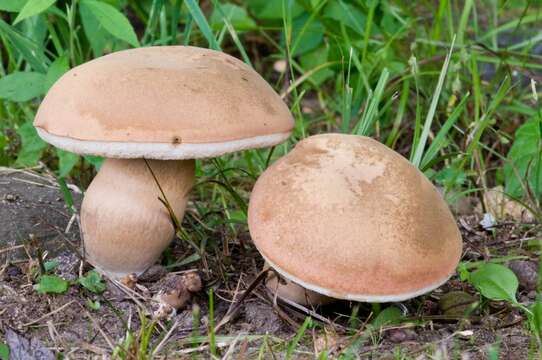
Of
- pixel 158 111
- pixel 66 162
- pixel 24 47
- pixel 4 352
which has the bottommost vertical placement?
pixel 4 352

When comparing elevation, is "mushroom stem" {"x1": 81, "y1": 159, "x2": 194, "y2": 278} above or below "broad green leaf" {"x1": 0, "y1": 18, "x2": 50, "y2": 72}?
below

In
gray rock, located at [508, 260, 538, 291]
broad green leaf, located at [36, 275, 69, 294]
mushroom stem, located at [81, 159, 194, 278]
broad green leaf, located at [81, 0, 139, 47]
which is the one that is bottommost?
gray rock, located at [508, 260, 538, 291]

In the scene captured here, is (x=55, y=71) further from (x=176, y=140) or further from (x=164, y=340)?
(x=164, y=340)

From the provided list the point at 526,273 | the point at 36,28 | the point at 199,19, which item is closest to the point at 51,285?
the point at 199,19

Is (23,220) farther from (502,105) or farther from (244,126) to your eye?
(502,105)

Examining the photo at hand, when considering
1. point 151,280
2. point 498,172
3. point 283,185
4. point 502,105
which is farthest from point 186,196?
point 502,105

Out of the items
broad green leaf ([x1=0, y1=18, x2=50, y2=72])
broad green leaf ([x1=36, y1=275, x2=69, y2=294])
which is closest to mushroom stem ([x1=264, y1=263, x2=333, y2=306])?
broad green leaf ([x1=36, y1=275, x2=69, y2=294])

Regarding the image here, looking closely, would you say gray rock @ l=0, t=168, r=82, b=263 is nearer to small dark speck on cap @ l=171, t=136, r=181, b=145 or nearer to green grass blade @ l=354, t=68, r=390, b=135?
small dark speck on cap @ l=171, t=136, r=181, b=145

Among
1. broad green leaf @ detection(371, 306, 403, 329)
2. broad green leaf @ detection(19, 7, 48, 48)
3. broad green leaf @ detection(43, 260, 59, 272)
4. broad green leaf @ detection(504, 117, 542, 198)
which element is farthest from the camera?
broad green leaf @ detection(19, 7, 48, 48)
